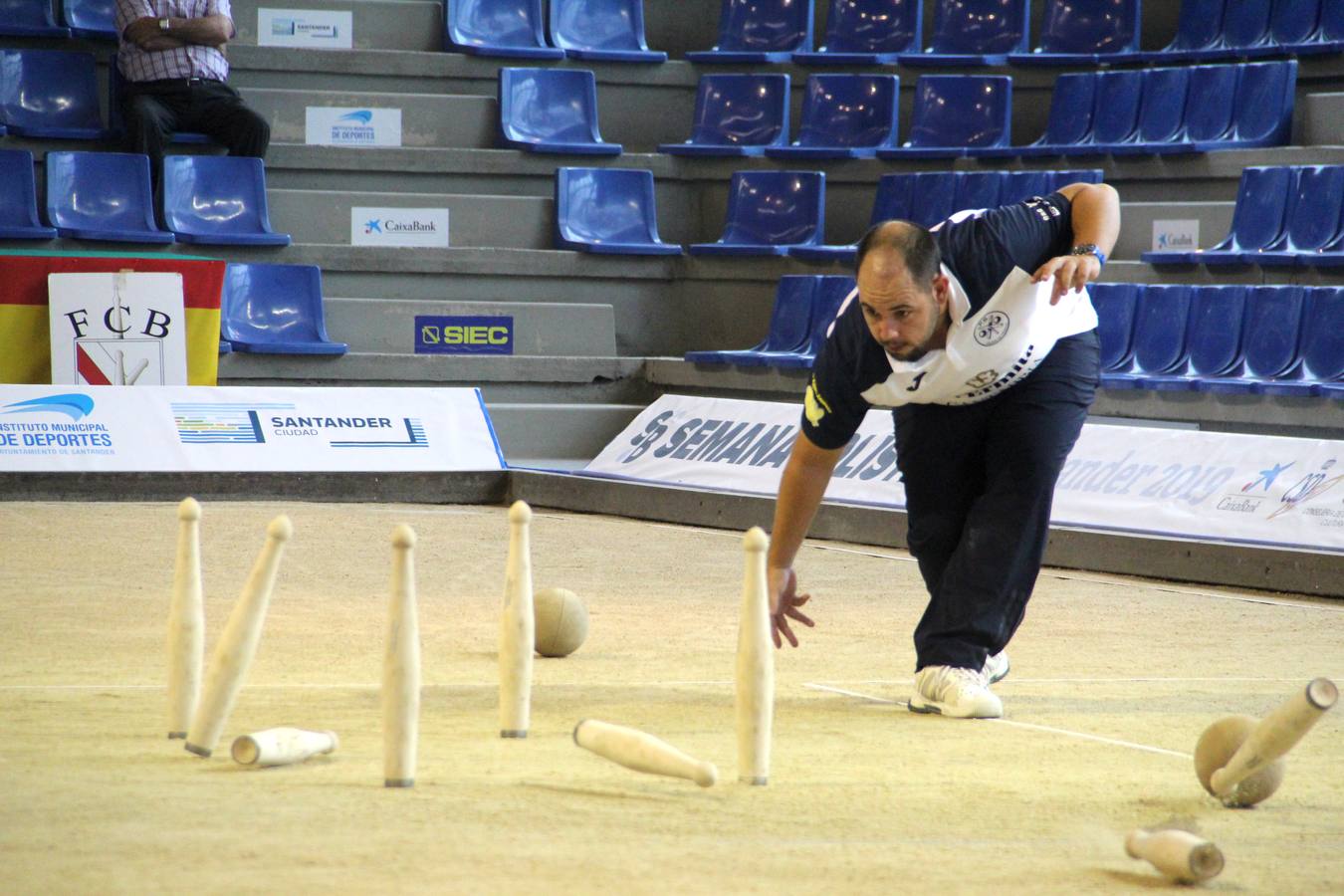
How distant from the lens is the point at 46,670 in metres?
5.71

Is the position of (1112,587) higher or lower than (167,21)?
lower

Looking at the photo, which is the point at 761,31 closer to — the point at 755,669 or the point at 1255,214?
the point at 1255,214

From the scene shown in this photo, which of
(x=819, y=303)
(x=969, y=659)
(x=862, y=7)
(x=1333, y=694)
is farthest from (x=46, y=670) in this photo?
(x=862, y=7)

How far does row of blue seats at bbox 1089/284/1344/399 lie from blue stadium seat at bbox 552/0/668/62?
17.2ft

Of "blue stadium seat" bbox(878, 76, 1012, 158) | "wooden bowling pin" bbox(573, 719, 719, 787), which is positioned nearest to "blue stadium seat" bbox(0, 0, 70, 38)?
"blue stadium seat" bbox(878, 76, 1012, 158)

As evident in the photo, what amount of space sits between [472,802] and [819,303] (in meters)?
9.16

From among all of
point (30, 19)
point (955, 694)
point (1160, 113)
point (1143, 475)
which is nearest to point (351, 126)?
point (30, 19)

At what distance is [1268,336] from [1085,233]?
6023mm

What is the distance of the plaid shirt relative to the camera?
42.2 ft

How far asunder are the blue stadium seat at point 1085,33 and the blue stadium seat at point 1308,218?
9.47 feet

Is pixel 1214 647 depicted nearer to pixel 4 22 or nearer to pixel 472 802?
pixel 472 802

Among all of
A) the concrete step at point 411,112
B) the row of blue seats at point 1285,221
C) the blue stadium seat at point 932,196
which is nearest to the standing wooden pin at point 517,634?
the row of blue seats at point 1285,221

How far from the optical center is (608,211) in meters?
14.3

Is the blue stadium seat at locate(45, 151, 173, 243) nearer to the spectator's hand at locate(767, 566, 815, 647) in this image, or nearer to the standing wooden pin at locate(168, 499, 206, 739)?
the spectator's hand at locate(767, 566, 815, 647)
